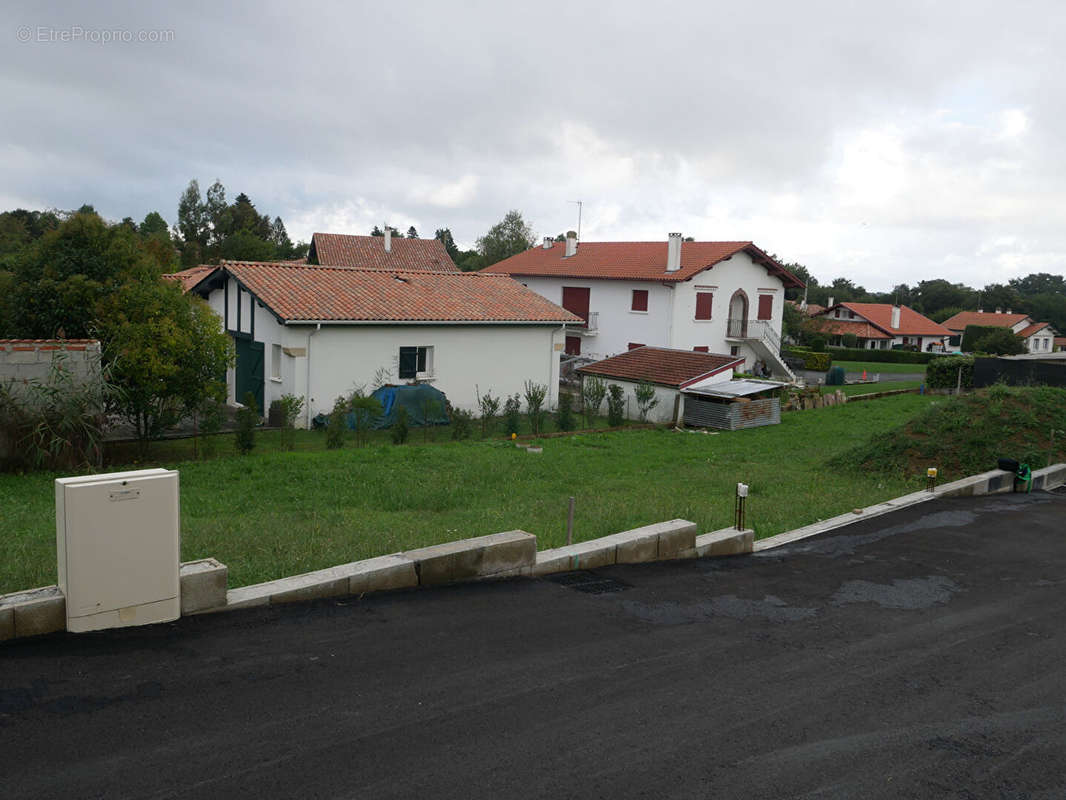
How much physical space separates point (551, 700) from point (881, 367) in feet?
197

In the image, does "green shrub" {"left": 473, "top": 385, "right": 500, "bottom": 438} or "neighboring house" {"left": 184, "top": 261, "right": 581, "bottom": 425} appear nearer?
"green shrub" {"left": 473, "top": 385, "right": 500, "bottom": 438}

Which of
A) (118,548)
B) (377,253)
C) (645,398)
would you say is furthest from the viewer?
(377,253)

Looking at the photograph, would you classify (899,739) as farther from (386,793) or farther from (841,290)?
(841,290)

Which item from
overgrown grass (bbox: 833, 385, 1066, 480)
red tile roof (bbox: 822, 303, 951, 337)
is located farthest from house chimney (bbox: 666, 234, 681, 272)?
red tile roof (bbox: 822, 303, 951, 337)

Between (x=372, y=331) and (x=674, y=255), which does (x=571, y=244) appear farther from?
(x=372, y=331)

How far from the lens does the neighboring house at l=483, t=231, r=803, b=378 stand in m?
41.3

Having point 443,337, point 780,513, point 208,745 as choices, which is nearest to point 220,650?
point 208,745

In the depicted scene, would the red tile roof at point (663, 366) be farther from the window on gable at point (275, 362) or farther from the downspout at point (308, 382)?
the window on gable at point (275, 362)

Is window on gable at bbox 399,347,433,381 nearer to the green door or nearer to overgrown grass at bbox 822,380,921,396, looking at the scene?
the green door

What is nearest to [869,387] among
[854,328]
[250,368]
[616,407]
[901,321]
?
[616,407]

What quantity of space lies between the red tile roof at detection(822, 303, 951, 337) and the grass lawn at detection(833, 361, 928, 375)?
1782 centimetres

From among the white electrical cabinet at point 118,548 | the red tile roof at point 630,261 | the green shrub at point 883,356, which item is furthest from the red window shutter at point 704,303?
the white electrical cabinet at point 118,548

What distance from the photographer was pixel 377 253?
4803cm

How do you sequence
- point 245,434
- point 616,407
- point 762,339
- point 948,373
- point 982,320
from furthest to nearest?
point 982,320, point 762,339, point 948,373, point 616,407, point 245,434
